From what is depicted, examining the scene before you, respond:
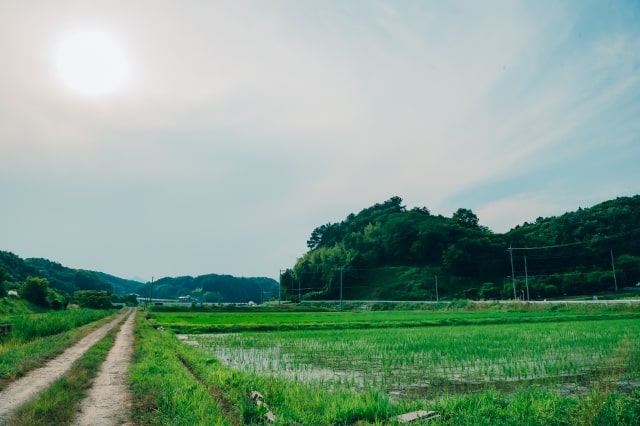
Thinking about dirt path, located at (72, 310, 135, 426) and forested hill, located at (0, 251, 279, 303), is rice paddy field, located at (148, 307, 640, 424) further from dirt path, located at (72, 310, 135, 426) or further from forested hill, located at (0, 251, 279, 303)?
forested hill, located at (0, 251, 279, 303)

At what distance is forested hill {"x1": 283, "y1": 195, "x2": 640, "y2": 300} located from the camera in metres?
62.8

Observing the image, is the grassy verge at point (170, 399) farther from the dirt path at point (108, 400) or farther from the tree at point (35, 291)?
the tree at point (35, 291)

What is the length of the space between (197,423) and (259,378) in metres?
2.76

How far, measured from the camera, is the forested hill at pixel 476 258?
62.8m

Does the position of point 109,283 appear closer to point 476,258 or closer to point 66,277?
point 66,277

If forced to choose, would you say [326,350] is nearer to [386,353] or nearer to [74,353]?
[386,353]

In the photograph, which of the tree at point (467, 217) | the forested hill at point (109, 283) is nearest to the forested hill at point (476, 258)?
the tree at point (467, 217)

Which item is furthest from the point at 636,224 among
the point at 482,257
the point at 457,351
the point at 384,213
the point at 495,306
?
the point at 457,351

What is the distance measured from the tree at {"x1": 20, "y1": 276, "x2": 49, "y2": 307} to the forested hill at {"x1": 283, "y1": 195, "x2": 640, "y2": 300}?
40821 mm

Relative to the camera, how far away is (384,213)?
386 feet

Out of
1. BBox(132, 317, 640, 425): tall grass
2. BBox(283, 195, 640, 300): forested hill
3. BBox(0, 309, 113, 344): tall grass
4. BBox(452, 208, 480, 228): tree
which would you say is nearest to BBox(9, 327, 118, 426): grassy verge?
BBox(132, 317, 640, 425): tall grass

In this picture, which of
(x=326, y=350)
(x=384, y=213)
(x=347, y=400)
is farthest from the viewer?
(x=384, y=213)

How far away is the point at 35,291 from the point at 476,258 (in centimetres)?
6695

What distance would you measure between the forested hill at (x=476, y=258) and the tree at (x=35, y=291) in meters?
40.8
